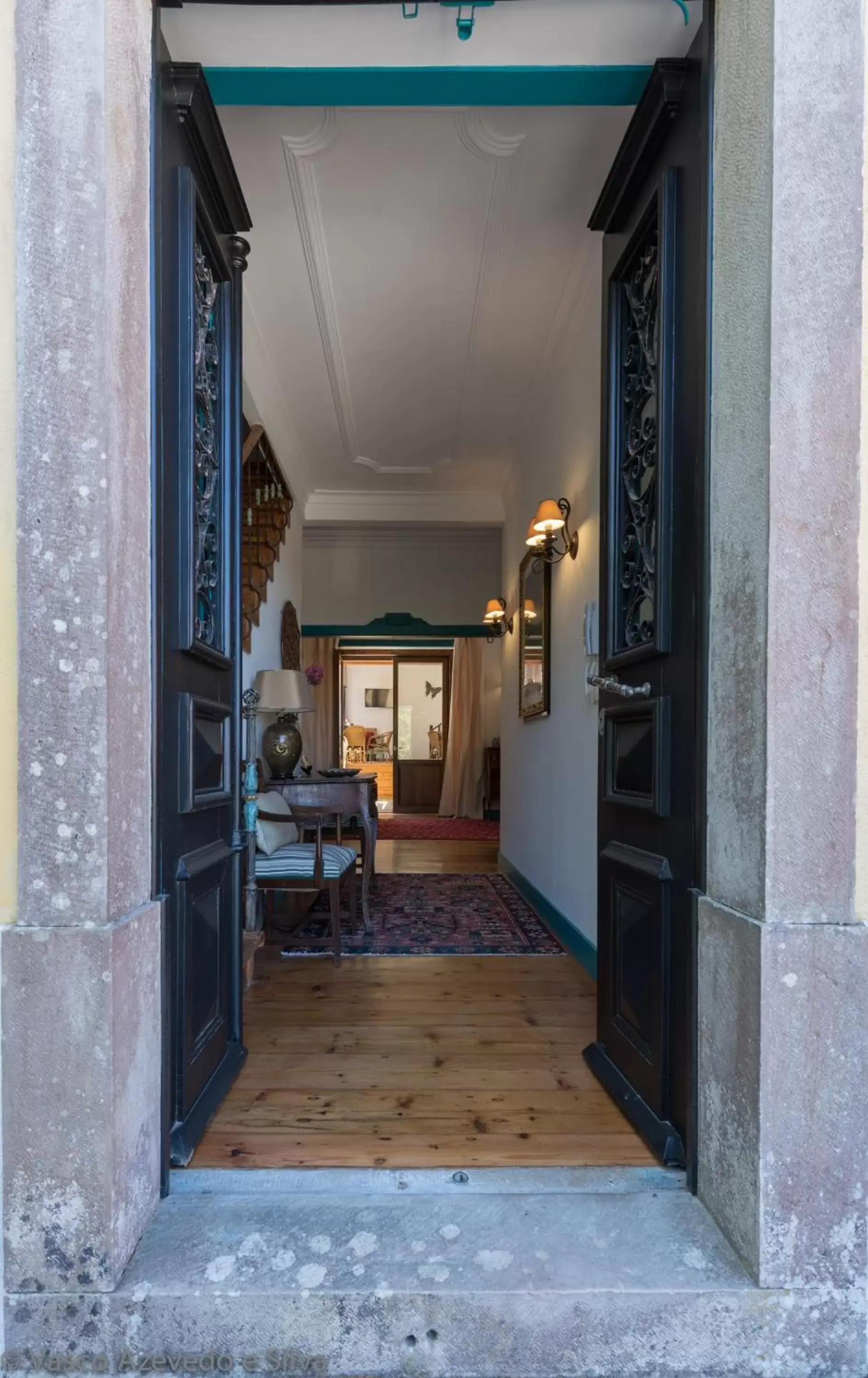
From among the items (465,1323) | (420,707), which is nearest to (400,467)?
(465,1323)

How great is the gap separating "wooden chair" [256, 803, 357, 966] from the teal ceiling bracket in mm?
2848

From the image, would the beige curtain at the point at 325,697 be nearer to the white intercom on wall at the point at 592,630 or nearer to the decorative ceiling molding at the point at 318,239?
the decorative ceiling molding at the point at 318,239

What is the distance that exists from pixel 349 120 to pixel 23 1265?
319 cm

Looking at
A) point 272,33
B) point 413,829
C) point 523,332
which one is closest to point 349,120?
point 272,33

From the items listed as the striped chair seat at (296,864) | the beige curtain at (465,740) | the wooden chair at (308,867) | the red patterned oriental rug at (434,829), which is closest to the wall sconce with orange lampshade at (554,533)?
the wooden chair at (308,867)

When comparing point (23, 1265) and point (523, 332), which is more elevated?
point (523, 332)

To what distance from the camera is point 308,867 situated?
3453 mm

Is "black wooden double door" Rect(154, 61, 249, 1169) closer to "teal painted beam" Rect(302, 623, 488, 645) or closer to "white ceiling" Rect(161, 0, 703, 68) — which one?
"white ceiling" Rect(161, 0, 703, 68)

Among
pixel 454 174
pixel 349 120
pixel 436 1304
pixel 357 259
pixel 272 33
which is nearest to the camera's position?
pixel 436 1304

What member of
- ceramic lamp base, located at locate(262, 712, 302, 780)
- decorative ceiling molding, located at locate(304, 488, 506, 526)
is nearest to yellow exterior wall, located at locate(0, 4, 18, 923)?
ceramic lamp base, located at locate(262, 712, 302, 780)

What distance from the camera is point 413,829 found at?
8.91 metres

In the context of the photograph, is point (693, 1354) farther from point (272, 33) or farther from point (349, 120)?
point (349, 120)

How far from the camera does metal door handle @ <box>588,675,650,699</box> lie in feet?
6.06

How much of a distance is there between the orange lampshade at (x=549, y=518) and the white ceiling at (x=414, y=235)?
88 centimetres
